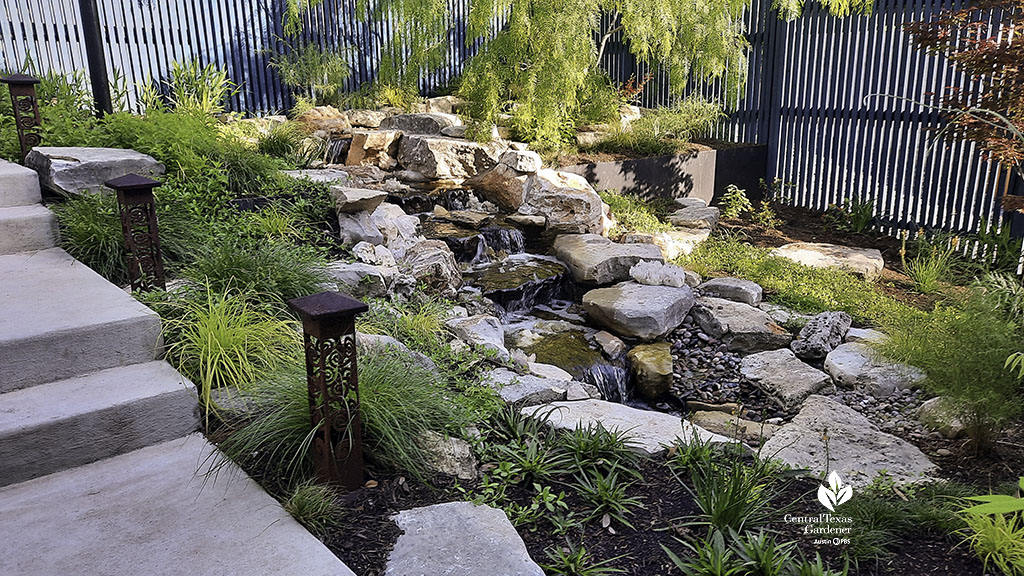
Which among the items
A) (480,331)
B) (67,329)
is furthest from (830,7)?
(67,329)

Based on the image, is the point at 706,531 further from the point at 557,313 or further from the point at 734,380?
the point at 557,313

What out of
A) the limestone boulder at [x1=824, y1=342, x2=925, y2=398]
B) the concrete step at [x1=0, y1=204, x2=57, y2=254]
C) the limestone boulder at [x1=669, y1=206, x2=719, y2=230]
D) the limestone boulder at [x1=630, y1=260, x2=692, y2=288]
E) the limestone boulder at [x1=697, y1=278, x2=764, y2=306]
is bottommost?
the limestone boulder at [x1=824, y1=342, x2=925, y2=398]

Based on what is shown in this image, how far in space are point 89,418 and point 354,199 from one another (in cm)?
318

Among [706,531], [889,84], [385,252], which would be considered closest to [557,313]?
[385,252]

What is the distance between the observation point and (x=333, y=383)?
2.38 meters

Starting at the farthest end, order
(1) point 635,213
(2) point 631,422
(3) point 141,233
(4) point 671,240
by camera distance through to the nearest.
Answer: (1) point 635,213 → (4) point 671,240 → (3) point 141,233 → (2) point 631,422

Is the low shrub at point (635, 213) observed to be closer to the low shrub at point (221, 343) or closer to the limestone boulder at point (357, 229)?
the limestone boulder at point (357, 229)

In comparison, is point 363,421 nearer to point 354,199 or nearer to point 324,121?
point 354,199

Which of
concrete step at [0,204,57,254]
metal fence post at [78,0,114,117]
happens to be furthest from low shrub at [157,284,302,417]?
metal fence post at [78,0,114,117]

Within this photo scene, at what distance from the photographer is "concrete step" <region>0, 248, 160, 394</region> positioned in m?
2.78

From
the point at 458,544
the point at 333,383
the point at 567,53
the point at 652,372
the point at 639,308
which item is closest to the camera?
the point at 458,544

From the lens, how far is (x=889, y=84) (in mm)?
8375

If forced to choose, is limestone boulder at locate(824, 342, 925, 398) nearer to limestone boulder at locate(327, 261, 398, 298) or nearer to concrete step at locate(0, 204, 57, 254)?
limestone boulder at locate(327, 261, 398, 298)

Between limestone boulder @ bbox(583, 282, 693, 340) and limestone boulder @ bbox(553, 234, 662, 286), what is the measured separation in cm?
25
